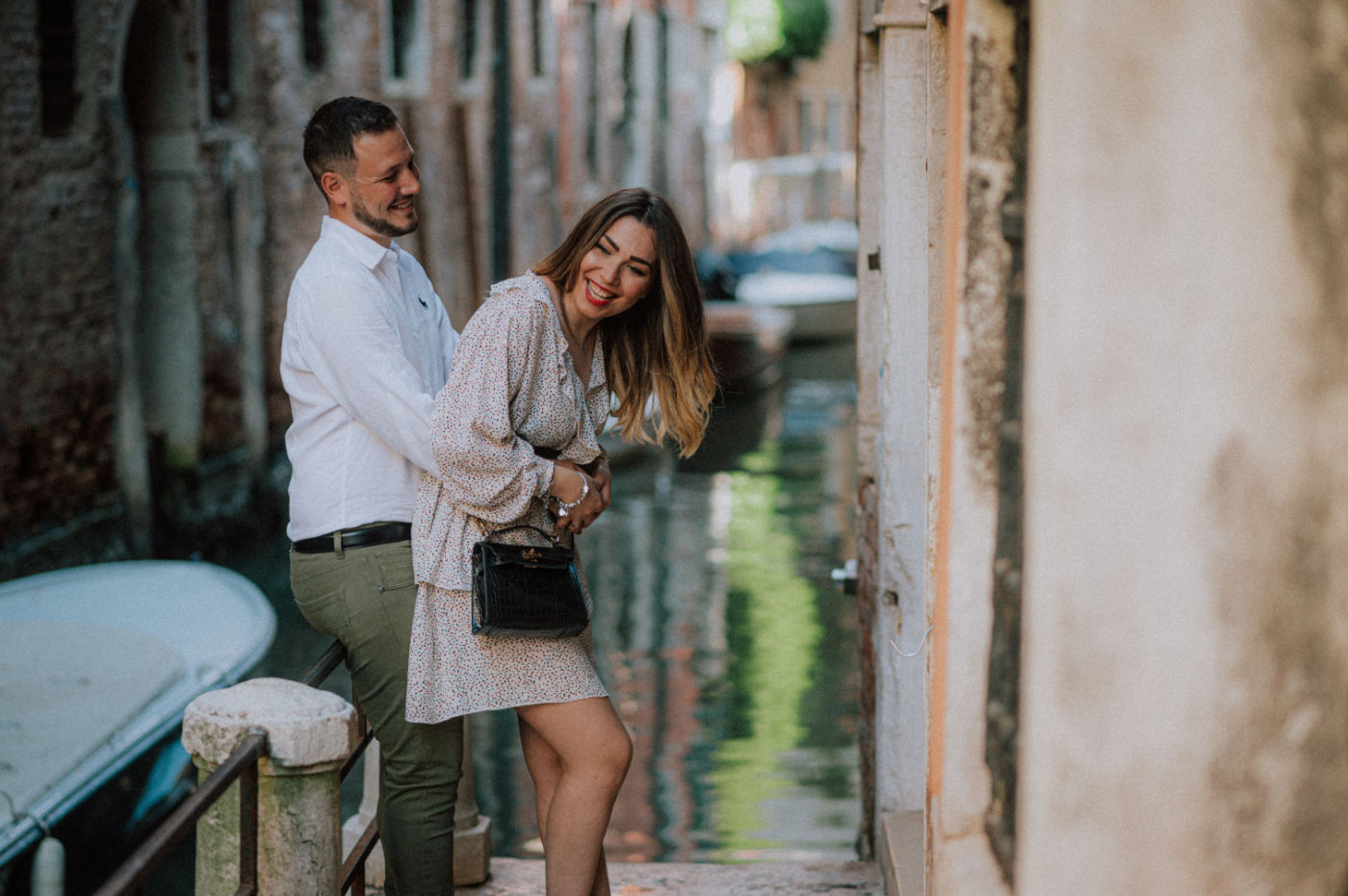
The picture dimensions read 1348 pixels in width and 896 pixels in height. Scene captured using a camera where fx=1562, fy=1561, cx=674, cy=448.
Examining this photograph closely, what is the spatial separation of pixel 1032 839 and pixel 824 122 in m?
30.9

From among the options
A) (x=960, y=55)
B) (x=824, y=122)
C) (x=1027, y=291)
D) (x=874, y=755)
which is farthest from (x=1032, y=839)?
(x=824, y=122)

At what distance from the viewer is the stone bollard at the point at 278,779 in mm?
2318

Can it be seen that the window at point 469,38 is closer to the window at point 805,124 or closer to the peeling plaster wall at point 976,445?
the peeling plaster wall at point 976,445

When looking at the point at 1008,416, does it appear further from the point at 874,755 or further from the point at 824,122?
the point at 824,122

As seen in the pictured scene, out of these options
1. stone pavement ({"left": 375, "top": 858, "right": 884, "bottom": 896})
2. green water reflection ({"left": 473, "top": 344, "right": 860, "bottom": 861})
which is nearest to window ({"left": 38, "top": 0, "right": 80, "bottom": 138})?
green water reflection ({"left": 473, "top": 344, "right": 860, "bottom": 861})

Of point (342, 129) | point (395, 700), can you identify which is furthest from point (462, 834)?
point (342, 129)

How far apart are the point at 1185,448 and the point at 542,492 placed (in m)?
1.04

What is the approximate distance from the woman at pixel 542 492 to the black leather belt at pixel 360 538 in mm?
87

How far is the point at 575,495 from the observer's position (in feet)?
8.28

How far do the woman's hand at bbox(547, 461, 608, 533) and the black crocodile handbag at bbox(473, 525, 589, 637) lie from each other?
2.3 inches

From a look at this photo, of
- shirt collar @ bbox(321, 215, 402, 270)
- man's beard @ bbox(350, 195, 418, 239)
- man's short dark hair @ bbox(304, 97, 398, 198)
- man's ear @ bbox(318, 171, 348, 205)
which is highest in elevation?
man's short dark hair @ bbox(304, 97, 398, 198)

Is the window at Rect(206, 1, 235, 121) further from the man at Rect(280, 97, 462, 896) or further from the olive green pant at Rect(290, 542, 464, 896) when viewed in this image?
the olive green pant at Rect(290, 542, 464, 896)

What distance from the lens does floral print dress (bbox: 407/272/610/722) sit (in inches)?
94.5

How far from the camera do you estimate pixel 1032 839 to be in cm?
191
